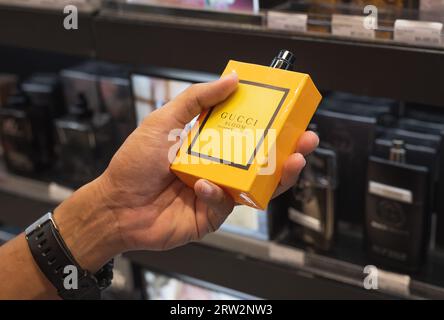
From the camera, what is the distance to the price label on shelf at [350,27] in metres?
1.07

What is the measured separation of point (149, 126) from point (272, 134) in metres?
0.25

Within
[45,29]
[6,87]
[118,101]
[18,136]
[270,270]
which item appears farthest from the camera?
[6,87]

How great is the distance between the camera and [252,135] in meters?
0.91

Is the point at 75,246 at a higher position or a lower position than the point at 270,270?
higher

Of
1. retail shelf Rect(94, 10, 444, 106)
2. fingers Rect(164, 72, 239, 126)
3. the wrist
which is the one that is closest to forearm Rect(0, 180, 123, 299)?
the wrist

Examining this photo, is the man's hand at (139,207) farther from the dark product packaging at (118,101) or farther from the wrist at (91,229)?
the dark product packaging at (118,101)

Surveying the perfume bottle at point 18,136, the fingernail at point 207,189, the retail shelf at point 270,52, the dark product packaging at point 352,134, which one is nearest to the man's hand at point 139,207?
the fingernail at point 207,189

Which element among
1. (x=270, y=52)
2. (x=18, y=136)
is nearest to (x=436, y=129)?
(x=270, y=52)

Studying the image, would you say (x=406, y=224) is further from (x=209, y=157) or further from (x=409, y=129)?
(x=209, y=157)

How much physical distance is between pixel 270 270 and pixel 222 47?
487 mm

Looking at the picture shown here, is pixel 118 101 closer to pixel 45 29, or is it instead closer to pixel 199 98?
pixel 45 29

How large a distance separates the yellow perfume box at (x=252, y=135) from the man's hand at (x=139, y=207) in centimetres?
9

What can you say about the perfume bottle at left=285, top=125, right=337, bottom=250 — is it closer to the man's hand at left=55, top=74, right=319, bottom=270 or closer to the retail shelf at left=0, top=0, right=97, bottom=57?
the man's hand at left=55, top=74, right=319, bottom=270

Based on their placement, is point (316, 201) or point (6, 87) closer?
point (316, 201)
